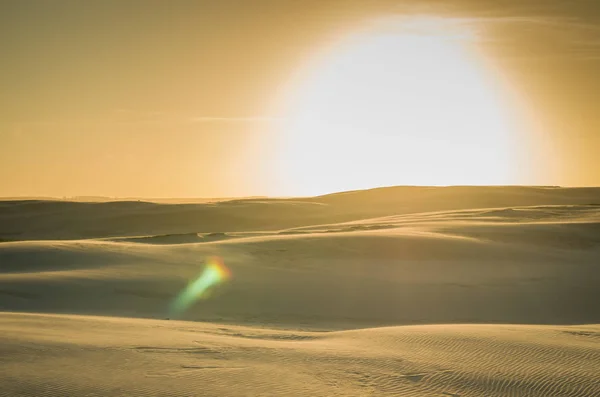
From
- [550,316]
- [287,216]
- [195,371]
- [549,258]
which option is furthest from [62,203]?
[195,371]

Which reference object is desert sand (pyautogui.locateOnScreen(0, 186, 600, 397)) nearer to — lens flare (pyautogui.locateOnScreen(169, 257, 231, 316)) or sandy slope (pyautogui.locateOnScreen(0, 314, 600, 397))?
sandy slope (pyautogui.locateOnScreen(0, 314, 600, 397))

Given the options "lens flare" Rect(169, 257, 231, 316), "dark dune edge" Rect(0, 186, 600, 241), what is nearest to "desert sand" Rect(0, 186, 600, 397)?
"lens flare" Rect(169, 257, 231, 316)

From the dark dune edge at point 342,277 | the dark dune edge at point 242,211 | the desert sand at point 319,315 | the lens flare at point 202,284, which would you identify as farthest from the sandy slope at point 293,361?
the dark dune edge at point 242,211

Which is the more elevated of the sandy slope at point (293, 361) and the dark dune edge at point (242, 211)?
the dark dune edge at point (242, 211)

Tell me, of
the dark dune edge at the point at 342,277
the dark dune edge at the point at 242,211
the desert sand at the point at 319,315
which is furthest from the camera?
the dark dune edge at the point at 242,211

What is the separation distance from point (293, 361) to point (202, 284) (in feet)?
31.1

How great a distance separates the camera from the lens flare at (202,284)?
53.8ft

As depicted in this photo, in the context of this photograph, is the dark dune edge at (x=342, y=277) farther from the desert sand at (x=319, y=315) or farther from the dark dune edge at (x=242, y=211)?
the dark dune edge at (x=242, y=211)

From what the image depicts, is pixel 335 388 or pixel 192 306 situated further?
pixel 192 306

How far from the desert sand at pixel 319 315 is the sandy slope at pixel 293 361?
0.10 ft

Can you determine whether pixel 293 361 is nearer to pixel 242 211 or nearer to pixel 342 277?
pixel 342 277

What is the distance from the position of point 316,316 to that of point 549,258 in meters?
9.58

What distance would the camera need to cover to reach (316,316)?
1598cm

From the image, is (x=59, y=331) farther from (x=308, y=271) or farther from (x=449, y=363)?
(x=308, y=271)
